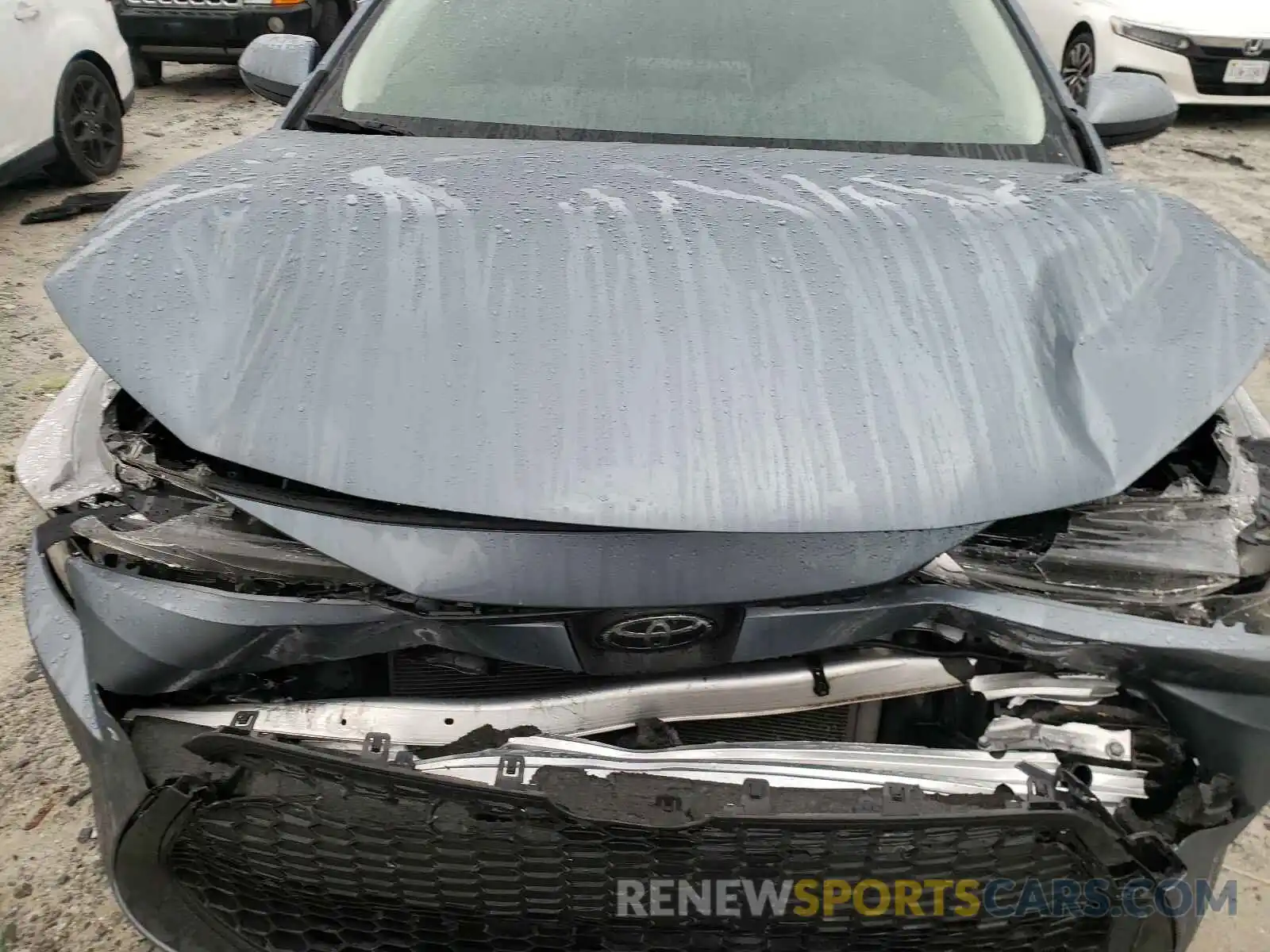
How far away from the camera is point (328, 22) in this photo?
7.41 metres

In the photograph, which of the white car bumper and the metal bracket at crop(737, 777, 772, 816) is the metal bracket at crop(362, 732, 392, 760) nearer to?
the metal bracket at crop(737, 777, 772, 816)

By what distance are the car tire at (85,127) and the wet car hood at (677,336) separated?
4.34m

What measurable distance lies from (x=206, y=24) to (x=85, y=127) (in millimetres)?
2004

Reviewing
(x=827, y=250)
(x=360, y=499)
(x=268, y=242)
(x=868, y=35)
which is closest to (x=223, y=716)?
(x=360, y=499)

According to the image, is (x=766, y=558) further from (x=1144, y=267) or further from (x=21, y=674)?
(x=21, y=674)

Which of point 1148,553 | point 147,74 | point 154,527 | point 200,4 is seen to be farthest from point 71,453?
point 147,74

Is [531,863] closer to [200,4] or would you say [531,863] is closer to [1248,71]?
[1248,71]

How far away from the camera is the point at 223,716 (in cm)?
133

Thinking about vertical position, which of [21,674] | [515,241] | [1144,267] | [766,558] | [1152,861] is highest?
[515,241]

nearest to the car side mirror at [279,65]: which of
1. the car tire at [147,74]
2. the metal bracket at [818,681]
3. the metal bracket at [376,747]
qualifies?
the metal bracket at [376,747]

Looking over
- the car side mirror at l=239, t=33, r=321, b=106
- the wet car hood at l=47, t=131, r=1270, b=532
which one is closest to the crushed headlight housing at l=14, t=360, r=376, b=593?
the wet car hood at l=47, t=131, r=1270, b=532

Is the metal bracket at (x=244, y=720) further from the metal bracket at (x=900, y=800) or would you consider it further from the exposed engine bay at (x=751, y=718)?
the metal bracket at (x=900, y=800)

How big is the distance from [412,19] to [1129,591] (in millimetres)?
1945

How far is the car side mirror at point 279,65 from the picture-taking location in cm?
251
